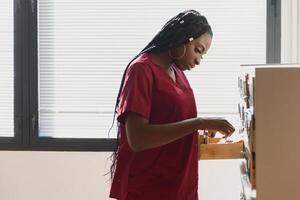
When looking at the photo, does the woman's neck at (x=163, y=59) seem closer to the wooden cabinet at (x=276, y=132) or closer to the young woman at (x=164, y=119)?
the young woman at (x=164, y=119)

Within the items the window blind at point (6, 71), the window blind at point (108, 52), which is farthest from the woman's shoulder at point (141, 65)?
the window blind at point (6, 71)

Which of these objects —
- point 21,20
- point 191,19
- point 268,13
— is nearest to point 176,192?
point 191,19

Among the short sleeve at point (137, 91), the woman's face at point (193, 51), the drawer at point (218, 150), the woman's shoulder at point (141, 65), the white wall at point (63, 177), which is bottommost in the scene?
the white wall at point (63, 177)

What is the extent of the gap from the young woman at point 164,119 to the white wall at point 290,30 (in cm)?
107

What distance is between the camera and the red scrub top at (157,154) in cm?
158

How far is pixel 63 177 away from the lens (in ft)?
9.19

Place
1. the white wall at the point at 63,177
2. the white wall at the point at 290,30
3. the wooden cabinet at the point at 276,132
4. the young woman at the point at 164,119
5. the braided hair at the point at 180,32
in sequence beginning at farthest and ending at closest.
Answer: the white wall at the point at 63,177
the white wall at the point at 290,30
the braided hair at the point at 180,32
the young woman at the point at 164,119
the wooden cabinet at the point at 276,132

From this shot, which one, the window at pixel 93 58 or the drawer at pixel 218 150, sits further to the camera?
the window at pixel 93 58

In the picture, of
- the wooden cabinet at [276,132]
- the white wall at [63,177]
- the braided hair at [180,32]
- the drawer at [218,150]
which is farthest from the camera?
the white wall at [63,177]

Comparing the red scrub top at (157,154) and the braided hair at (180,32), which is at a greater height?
the braided hair at (180,32)

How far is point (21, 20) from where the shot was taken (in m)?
2.79

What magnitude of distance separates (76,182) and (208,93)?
2.83 feet

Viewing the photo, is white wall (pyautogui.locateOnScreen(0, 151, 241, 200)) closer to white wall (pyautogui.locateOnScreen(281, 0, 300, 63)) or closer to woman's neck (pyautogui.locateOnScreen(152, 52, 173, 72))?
white wall (pyautogui.locateOnScreen(281, 0, 300, 63))

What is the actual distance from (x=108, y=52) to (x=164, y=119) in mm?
→ 1238
